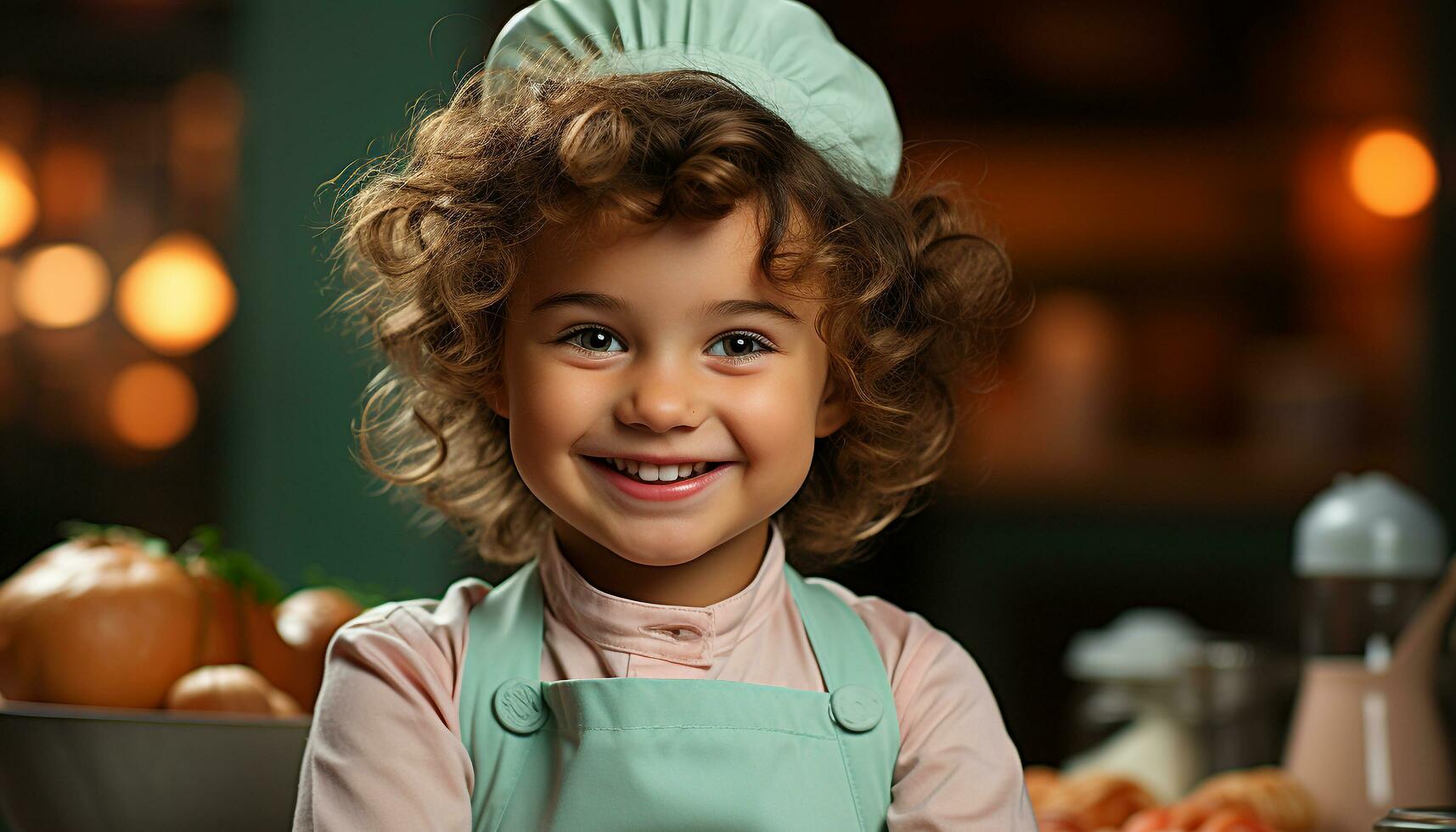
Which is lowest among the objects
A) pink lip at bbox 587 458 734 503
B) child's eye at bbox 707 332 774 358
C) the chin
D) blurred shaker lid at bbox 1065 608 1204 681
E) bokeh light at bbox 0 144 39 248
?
blurred shaker lid at bbox 1065 608 1204 681

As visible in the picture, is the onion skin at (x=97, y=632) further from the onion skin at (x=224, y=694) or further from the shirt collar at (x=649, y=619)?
the shirt collar at (x=649, y=619)

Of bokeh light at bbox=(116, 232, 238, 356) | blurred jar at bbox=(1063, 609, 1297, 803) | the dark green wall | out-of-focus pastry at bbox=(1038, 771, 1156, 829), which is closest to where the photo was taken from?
out-of-focus pastry at bbox=(1038, 771, 1156, 829)

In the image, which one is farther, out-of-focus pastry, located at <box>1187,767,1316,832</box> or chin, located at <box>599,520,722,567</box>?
out-of-focus pastry, located at <box>1187,767,1316,832</box>

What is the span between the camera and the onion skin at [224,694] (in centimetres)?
69

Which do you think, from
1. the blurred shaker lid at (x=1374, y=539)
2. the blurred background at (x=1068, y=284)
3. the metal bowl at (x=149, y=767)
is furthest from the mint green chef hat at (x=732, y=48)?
the blurred background at (x=1068, y=284)

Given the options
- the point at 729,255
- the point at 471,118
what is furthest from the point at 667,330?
the point at 471,118

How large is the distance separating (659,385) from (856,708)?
16cm

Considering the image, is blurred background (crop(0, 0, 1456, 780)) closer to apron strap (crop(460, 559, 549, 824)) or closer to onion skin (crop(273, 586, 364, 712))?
onion skin (crop(273, 586, 364, 712))

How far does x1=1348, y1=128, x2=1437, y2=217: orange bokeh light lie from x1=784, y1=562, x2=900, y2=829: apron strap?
2.87m

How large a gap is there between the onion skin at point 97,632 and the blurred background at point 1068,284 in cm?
214

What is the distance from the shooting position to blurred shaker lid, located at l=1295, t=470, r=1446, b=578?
0.89m

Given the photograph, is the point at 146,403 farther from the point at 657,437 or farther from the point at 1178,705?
the point at 657,437

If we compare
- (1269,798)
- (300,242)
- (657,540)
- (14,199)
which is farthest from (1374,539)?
(14,199)

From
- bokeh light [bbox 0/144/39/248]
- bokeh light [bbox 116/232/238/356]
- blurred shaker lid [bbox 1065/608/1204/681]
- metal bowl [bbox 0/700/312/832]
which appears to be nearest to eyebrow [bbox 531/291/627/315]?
metal bowl [bbox 0/700/312/832]
